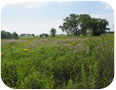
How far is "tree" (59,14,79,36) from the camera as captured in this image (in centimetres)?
185

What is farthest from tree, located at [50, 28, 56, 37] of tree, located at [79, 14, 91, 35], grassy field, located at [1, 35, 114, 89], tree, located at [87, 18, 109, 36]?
tree, located at [87, 18, 109, 36]

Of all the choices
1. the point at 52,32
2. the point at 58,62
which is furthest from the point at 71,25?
the point at 58,62

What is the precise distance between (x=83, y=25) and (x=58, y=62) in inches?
25.6

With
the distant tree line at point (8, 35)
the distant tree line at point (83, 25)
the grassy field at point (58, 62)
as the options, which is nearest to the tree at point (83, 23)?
the distant tree line at point (83, 25)

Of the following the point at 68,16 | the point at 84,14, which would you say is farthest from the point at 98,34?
the point at 68,16

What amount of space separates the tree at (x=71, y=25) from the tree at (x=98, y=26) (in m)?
0.19

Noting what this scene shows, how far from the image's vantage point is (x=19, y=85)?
5.67ft

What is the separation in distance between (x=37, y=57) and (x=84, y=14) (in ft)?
3.14

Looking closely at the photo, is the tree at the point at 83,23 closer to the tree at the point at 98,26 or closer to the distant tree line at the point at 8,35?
the tree at the point at 98,26

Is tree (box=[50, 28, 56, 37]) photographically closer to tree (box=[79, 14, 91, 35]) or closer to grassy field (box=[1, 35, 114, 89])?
grassy field (box=[1, 35, 114, 89])

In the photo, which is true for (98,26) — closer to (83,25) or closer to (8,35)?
(83,25)

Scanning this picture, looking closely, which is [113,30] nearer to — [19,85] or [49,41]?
[49,41]

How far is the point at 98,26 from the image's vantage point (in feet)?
6.16

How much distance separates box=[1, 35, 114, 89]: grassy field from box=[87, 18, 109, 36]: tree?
3.2 inches
